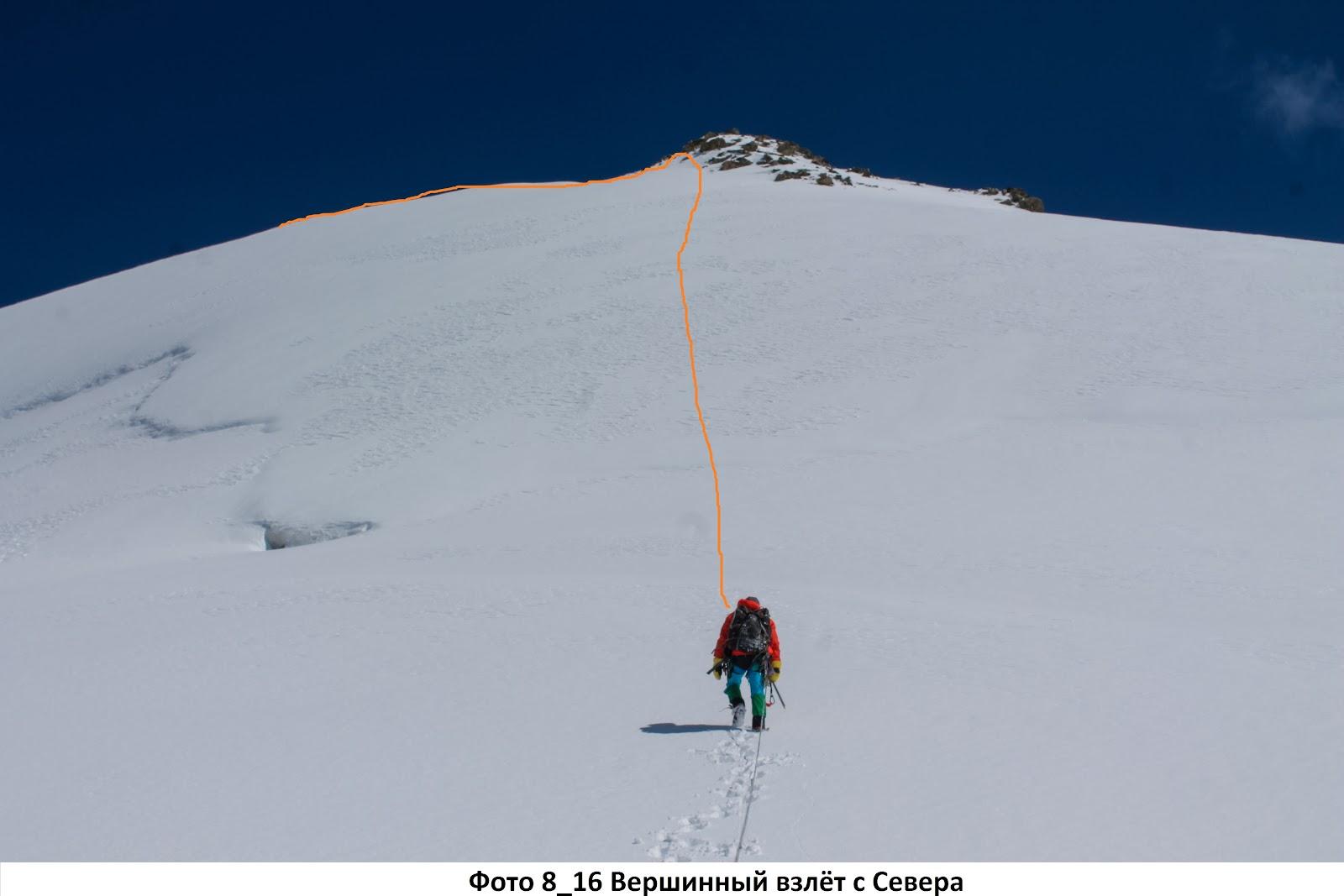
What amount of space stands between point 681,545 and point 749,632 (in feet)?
23.9

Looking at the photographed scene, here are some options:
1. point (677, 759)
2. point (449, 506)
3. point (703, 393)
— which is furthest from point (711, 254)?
point (677, 759)

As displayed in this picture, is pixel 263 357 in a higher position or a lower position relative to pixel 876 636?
higher

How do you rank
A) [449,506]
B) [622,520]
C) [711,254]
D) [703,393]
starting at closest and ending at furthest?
A: [622,520] → [449,506] → [703,393] → [711,254]

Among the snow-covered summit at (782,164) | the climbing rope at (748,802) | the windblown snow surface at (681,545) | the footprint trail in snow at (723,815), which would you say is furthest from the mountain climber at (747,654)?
the snow-covered summit at (782,164)

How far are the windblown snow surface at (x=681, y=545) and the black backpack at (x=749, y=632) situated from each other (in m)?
0.65

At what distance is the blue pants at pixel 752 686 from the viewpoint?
8.25 meters

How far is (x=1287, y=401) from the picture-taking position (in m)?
20.0

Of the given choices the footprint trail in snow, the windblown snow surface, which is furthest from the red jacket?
the footprint trail in snow

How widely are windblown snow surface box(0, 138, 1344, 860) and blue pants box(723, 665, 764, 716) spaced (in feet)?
0.88

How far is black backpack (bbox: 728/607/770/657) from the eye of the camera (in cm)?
859

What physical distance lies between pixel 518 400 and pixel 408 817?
1787 cm

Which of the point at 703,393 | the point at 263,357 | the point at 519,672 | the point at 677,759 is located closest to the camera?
the point at 677,759

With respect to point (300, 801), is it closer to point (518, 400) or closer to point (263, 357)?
point (518, 400)

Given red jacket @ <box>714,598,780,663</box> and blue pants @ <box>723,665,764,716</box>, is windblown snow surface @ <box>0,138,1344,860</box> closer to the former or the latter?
blue pants @ <box>723,665,764,716</box>
